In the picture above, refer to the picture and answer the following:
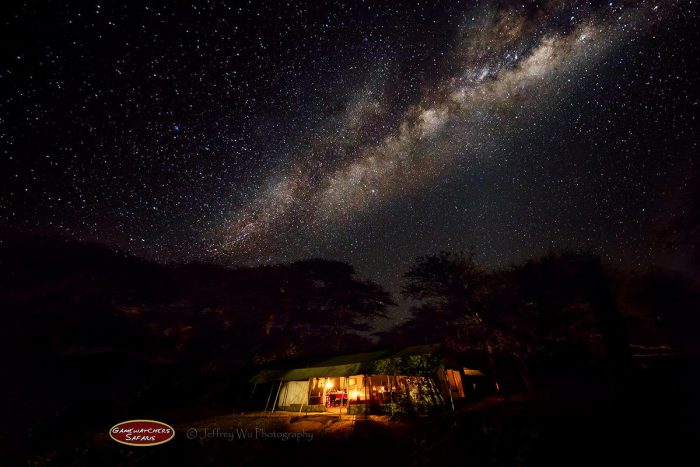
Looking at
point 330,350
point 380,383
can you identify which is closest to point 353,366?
point 380,383

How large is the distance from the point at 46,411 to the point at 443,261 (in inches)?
1079

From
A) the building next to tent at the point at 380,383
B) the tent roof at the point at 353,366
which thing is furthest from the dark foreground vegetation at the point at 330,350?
the tent roof at the point at 353,366

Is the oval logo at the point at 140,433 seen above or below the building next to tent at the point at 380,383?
below

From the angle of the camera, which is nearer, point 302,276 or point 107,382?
point 107,382

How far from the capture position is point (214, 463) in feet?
35.1

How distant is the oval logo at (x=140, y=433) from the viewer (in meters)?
11.0

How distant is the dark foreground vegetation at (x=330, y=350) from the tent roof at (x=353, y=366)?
90.1 inches

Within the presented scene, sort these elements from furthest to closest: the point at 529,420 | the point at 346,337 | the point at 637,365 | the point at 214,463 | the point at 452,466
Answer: the point at 346,337
the point at 637,365
the point at 214,463
the point at 529,420
the point at 452,466

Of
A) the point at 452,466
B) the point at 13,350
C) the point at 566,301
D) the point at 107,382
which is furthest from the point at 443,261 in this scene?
the point at 13,350

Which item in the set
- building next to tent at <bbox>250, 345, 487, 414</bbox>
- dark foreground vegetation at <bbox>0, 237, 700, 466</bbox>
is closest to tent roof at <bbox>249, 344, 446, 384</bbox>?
building next to tent at <bbox>250, 345, 487, 414</bbox>

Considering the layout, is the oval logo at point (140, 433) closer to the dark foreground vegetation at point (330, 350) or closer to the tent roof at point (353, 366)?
the dark foreground vegetation at point (330, 350)

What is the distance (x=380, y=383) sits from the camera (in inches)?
690

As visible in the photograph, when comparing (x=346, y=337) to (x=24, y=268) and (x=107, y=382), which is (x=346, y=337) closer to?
(x=107, y=382)

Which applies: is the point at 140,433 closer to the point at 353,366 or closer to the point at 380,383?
the point at 353,366
